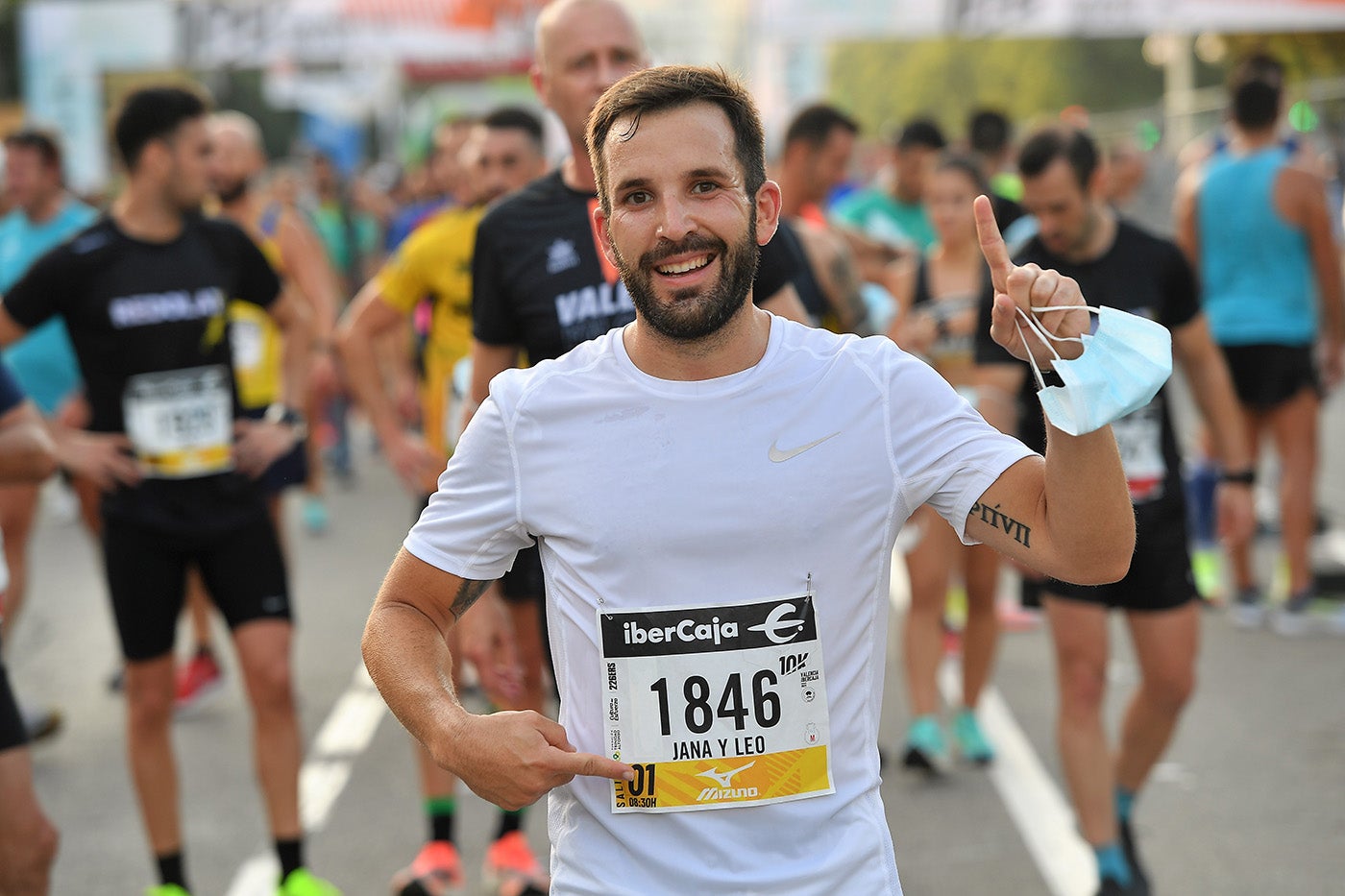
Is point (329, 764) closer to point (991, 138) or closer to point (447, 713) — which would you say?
point (447, 713)

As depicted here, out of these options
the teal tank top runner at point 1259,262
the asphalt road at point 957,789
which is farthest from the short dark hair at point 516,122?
the teal tank top runner at point 1259,262

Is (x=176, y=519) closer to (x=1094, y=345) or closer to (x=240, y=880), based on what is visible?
(x=240, y=880)

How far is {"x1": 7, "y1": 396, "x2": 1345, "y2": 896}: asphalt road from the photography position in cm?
538

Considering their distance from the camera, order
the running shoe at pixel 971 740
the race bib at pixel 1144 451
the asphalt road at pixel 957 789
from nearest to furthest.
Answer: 1. the race bib at pixel 1144 451
2. the asphalt road at pixel 957 789
3. the running shoe at pixel 971 740

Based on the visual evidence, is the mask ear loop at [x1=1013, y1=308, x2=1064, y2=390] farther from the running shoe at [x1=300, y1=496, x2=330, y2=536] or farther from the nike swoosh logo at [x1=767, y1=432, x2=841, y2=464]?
the running shoe at [x1=300, y1=496, x2=330, y2=536]

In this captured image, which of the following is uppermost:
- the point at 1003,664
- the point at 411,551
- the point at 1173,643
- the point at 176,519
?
the point at 411,551

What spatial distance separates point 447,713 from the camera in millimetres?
2457

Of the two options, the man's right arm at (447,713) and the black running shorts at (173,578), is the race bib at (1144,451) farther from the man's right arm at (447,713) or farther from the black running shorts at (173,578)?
the man's right arm at (447,713)

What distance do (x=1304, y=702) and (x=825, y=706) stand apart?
512 cm

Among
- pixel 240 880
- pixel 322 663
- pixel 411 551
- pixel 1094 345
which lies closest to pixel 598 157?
pixel 411 551

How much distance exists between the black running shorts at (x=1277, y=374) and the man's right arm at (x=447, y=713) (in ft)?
21.4

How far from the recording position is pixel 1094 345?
2.22 m

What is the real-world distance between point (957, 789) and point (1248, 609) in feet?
9.85

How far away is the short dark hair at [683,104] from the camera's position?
2580mm
